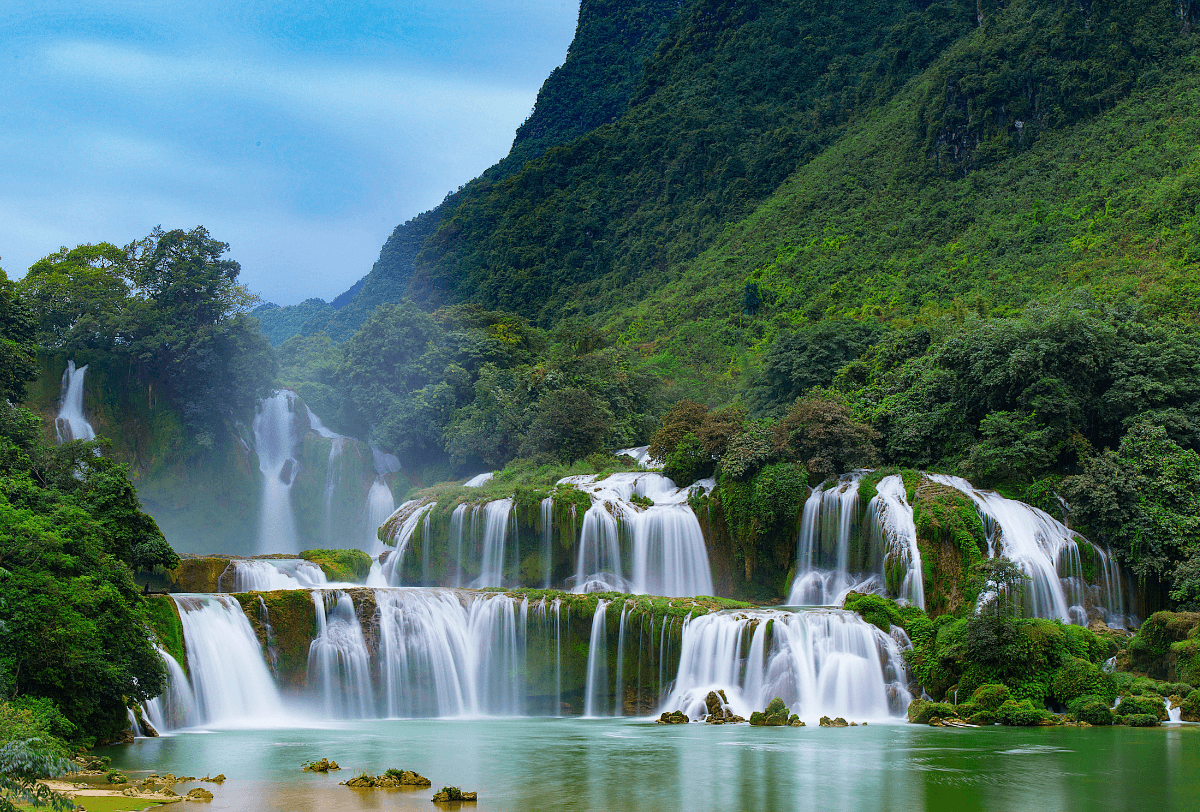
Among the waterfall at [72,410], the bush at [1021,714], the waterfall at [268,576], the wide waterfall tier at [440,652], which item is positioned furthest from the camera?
the waterfall at [72,410]

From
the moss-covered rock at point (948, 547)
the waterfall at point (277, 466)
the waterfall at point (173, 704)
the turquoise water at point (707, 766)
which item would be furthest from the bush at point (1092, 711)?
the waterfall at point (277, 466)

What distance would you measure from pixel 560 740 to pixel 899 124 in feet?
227

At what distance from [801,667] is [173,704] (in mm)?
14371

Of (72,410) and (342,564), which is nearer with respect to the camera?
(342,564)

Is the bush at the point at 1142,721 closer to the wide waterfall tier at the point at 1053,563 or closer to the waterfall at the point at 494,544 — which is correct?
the wide waterfall tier at the point at 1053,563

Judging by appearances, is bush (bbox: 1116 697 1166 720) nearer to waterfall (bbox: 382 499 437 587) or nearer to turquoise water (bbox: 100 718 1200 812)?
turquoise water (bbox: 100 718 1200 812)

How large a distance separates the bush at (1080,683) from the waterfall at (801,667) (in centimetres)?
329

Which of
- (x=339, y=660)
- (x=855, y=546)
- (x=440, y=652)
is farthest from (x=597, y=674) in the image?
(x=855, y=546)

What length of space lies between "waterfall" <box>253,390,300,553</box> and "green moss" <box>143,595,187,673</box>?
25665mm

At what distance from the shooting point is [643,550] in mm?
31766

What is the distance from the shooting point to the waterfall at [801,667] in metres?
22.7

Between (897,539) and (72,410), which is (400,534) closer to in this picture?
(897,539)

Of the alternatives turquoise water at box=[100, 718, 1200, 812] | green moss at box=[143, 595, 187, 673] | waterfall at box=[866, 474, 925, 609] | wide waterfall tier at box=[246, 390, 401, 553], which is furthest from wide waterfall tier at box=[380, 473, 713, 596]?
wide waterfall tier at box=[246, 390, 401, 553]

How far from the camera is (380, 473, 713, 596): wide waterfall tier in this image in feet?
103
